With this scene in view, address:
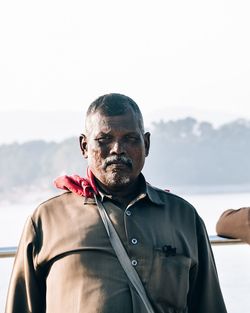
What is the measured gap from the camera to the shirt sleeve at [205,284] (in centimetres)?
325

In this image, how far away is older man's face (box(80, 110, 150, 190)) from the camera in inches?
122

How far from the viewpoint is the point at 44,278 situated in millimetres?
3188

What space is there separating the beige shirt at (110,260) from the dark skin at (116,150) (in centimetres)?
10

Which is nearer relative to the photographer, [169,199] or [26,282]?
[26,282]

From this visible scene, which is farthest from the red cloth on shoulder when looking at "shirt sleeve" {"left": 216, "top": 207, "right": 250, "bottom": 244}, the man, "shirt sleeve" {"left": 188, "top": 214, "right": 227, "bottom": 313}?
"shirt sleeve" {"left": 216, "top": 207, "right": 250, "bottom": 244}

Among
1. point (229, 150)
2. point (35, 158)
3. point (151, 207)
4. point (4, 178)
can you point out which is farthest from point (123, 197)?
point (4, 178)

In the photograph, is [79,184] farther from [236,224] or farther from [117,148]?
[236,224]

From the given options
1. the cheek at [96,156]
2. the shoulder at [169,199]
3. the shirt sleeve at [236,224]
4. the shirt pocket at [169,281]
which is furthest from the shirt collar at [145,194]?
the shirt sleeve at [236,224]

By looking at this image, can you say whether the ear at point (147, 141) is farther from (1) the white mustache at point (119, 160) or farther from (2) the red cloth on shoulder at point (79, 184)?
(2) the red cloth on shoulder at point (79, 184)

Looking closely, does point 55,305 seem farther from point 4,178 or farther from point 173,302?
point 4,178

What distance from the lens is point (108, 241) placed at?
3.06 metres

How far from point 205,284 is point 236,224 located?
0.55 metres

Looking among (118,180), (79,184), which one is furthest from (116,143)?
(79,184)

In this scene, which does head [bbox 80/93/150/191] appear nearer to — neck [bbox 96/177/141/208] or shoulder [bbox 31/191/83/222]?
neck [bbox 96/177/141/208]
